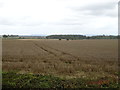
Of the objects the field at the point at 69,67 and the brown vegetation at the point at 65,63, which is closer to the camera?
the field at the point at 69,67

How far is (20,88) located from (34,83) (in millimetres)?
868

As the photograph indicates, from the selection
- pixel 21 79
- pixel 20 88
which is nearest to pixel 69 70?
pixel 21 79

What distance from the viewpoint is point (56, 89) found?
7.94 m

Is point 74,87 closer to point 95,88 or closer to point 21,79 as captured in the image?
point 95,88

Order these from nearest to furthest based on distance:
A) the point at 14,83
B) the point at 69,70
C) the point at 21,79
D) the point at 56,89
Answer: the point at 56,89 < the point at 14,83 < the point at 21,79 < the point at 69,70

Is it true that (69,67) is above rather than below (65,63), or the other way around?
above

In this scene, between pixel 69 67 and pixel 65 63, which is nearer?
pixel 69 67

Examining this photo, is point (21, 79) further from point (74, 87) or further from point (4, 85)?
point (74, 87)

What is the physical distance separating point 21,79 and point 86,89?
12.1 feet

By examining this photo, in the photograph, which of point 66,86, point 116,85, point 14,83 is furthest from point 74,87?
point 14,83

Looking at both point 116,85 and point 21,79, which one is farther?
point 21,79

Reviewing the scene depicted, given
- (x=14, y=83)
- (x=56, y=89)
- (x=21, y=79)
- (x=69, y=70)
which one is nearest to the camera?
(x=56, y=89)

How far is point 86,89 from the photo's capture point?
8008mm

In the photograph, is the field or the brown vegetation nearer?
the field
